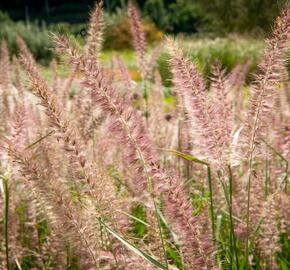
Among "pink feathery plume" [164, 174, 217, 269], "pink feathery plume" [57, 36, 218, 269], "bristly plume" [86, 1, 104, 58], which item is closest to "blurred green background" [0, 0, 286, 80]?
"bristly plume" [86, 1, 104, 58]

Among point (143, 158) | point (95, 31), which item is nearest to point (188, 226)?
point (143, 158)

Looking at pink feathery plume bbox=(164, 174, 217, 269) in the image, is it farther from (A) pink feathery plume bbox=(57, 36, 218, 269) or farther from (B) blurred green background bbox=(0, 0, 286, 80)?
(B) blurred green background bbox=(0, 0, 286, 80)

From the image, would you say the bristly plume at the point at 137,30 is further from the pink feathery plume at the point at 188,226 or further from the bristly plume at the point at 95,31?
the pink feathery plume at the point at 188,226

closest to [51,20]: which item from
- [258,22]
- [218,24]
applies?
[218,24]

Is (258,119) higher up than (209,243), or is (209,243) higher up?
(258,119)

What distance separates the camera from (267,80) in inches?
56.7

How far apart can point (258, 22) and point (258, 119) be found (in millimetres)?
22331

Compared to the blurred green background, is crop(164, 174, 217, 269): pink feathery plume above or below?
above

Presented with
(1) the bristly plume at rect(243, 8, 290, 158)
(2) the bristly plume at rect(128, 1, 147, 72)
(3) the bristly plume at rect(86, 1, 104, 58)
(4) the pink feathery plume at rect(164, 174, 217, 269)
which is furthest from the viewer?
(2) the bristly plume at rect(128, 1, 147, 72)

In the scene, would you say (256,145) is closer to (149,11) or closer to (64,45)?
(64,45)

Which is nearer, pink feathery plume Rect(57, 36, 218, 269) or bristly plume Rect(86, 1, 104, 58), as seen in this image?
pink feathery plume Rect(57, 36, 218, 269)

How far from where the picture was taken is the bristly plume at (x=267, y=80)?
1.39 m

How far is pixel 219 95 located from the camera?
6.21 ft

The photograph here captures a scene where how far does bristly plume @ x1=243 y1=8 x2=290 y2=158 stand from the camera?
1390 millimetres
